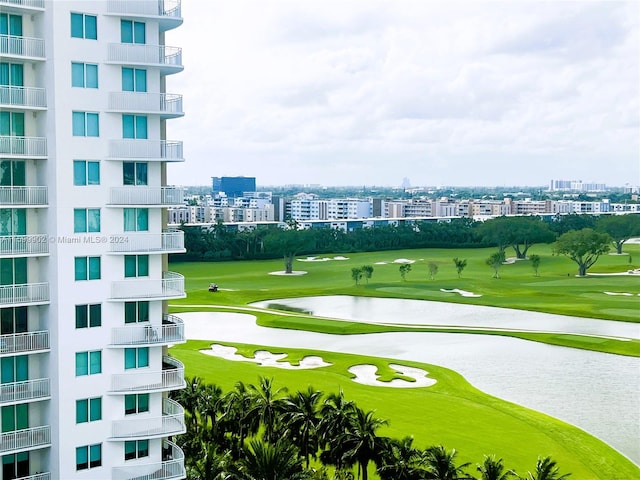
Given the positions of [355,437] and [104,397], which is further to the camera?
[355,437]

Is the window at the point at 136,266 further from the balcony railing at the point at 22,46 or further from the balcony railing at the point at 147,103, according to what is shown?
the balcony railing at the point at 22,46

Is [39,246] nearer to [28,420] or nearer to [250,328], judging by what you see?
[28,420]

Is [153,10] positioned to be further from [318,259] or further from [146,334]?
[318,259]

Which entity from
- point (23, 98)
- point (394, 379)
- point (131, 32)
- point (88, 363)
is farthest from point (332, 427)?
A: point (394, 379)

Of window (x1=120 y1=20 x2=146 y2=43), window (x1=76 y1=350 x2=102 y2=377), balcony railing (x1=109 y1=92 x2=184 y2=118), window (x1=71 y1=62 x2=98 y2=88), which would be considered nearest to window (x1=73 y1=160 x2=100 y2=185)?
balcony railing (x1=109 y1=92 x2=184 y2=118)

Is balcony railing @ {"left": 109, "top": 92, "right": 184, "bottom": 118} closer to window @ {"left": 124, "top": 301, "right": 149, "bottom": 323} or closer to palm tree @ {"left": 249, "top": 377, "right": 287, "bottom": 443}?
window @ {"left": 124, "top": 301, "right": 149, "bottom": 323}

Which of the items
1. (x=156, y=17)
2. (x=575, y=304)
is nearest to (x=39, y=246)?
(x=156, y=17)

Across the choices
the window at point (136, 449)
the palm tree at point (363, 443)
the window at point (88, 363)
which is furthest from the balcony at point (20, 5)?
the palm tree at point (363, 443)
